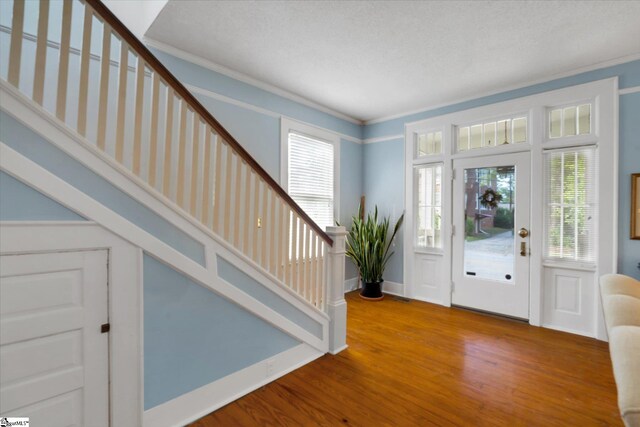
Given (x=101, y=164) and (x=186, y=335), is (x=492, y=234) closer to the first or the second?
(x=186, y=335)

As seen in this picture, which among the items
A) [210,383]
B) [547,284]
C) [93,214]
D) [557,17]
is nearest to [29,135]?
[93,214]

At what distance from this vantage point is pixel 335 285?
8.36 ft

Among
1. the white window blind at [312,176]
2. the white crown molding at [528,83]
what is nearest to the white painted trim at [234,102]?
→ the white window blind at [312,176]

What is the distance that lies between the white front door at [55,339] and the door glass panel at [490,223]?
144 inches

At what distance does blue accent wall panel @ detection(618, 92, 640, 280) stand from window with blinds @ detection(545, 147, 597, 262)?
0.19 m

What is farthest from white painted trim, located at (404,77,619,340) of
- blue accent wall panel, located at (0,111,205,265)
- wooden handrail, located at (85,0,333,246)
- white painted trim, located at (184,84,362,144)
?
blue accent wall panel, located at (0,111,205,265)

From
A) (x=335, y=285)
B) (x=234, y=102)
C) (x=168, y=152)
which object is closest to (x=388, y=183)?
(x=335, y=285)

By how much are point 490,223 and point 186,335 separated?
11.1 ft

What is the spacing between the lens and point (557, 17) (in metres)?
2.16

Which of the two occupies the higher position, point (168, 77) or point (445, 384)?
point (168, 77)

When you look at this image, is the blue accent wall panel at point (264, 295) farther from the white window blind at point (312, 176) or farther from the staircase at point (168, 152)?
the white window blind at point (312, 176)

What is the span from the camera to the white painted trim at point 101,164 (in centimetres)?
119

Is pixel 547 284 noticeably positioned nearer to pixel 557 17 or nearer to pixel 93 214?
pixel 557 17

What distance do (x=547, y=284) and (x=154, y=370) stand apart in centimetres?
369
